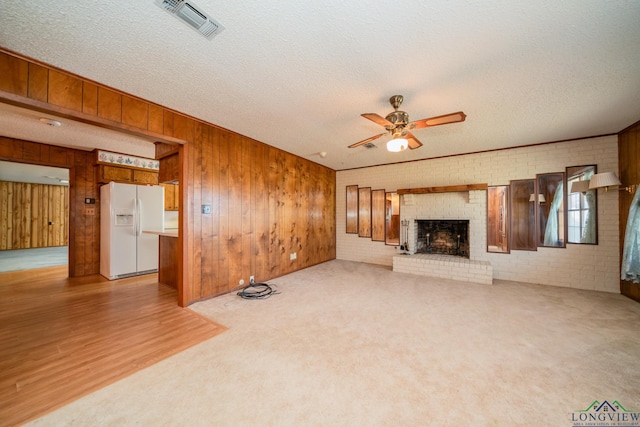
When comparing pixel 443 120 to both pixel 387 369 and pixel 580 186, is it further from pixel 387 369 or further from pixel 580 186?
pixel 580 186

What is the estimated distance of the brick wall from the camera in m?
3.74

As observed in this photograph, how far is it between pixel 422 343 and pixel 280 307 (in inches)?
69.1

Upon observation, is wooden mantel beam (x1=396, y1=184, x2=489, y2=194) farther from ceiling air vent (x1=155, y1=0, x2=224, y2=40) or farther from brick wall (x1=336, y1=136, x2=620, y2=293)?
ceiling air vent (x1=155, y1=0, x2=224, y2=40)

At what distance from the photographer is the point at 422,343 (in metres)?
2.20

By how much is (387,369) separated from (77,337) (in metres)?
3.05

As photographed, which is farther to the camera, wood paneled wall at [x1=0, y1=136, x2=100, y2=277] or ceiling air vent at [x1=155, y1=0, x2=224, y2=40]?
wood paneled wall at [x1=0, y1=136, x2=100, y2=277]

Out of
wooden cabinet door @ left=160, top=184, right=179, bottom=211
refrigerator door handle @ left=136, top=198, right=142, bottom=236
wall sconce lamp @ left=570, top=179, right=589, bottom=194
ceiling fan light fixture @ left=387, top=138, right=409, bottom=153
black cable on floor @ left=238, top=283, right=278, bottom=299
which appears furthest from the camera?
wooden cabinet door @ left=160, top=184, right=179, bottom=211

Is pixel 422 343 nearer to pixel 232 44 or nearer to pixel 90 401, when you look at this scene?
pixel 90 401

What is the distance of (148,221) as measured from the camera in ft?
15.8

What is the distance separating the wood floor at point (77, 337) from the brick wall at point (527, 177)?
4.65 m

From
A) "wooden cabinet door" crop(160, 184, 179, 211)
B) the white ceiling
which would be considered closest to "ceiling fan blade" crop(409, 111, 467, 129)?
the white ceiling

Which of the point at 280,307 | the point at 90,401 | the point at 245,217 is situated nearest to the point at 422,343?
the point at 280,307

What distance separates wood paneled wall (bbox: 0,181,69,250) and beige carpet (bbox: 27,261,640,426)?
33.2 ft

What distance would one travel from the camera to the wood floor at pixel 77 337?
5.30ft
